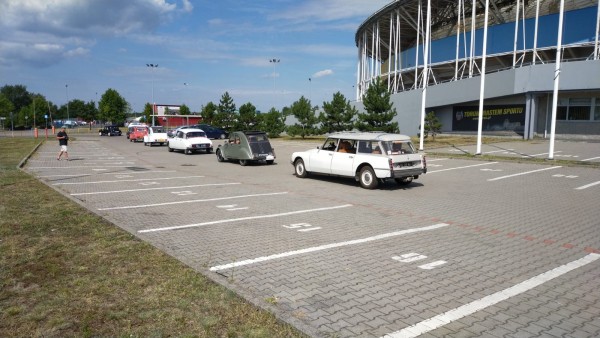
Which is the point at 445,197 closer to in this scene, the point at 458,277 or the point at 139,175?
the point at 458,277

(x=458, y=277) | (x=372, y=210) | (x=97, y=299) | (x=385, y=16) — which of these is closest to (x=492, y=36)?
(x=385, y=16)

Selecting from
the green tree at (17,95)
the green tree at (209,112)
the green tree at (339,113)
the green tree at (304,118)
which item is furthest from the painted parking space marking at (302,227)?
the green tree at (17,95)

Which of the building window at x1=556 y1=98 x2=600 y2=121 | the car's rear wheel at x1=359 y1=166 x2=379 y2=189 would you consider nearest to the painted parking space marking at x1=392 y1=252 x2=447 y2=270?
the car's rear wheel at x1=359 y1=166 x2=379 y2=189

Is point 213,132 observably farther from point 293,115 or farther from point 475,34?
point 475,34

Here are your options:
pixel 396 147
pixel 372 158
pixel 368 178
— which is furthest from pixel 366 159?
pixel 396 147

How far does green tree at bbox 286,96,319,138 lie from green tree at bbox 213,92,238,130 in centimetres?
967

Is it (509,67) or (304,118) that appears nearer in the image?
(509,67)

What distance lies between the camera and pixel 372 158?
13273 mm

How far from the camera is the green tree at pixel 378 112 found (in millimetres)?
31234

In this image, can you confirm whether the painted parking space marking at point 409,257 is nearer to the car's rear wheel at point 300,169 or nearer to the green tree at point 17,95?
the car's rear wheel at point 300,169

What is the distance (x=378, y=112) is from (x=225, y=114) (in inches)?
955

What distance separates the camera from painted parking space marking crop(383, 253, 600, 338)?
417 centimetres

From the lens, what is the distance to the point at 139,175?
16625 millimetres

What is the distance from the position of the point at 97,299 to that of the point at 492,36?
4542 cm
